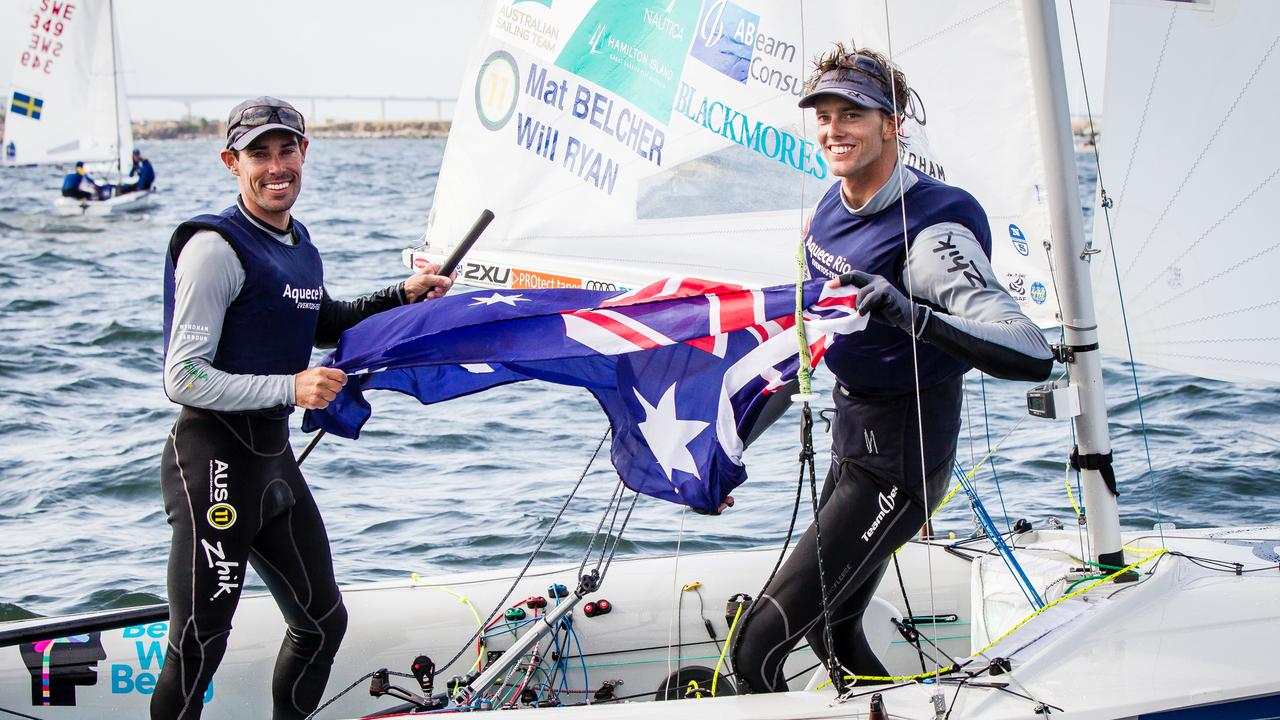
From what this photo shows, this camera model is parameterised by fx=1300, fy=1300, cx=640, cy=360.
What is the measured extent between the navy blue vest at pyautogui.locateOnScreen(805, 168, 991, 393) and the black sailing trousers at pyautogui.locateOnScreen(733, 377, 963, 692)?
6 centimetres

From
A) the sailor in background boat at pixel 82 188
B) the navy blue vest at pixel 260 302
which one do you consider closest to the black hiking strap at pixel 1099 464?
the navy blue vest at pixel 260 302

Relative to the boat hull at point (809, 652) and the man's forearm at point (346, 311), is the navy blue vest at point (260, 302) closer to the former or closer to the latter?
the man's forearm at point (346, 311)

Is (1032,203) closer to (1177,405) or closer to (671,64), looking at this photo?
(671,64)

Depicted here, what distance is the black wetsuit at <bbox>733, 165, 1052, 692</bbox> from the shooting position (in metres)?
2.52

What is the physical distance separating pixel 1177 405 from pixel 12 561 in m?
5.60

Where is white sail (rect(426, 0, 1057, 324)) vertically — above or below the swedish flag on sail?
below

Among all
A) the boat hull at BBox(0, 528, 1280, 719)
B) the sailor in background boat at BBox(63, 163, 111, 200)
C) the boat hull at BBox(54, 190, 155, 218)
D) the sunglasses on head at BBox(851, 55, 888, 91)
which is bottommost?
the boat hull at BBox(0, 528, 1280, 719)

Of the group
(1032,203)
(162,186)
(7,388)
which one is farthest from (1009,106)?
(162,186)

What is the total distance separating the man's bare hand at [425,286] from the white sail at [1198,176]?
1668 mm

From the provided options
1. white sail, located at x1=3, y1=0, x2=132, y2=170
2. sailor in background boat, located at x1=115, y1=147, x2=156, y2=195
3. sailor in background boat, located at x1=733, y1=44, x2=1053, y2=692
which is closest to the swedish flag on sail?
white sail, located at x1=3, y1=0, x2=132, y2=170

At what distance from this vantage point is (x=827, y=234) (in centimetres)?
A: 268

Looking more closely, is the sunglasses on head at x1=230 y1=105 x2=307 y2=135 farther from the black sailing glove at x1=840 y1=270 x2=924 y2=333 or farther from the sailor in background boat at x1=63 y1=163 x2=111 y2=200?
the sailor in background boat at x1=63 y1=163 x2=111 y2=200

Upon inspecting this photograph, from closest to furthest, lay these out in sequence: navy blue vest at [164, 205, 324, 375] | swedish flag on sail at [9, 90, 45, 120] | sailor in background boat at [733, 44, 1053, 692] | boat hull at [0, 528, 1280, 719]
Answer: boat hull at [0, 528, 1280, 719] → sailor in background boat at [733, 44, 1053, 692] → navy blue vest at [164, 205, 324, 375] → swedish flag on sail at [9, 90, 45, 120]

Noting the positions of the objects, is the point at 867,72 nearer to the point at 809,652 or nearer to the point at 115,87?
the point at 809,652
